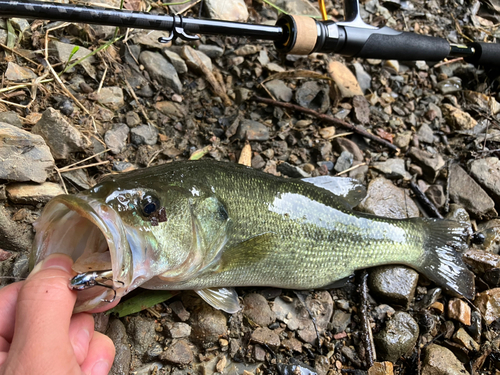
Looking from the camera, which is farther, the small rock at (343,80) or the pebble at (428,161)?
the small rock at (343,80)

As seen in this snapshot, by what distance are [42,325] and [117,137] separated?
6.71ft

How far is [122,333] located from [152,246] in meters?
0.95

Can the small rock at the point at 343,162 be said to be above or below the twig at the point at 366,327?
above

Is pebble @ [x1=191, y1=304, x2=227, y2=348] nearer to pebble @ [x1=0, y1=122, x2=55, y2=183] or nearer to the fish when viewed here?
the fish

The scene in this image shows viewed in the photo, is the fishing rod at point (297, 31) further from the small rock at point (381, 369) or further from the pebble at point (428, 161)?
the small rock at point (381, 369)

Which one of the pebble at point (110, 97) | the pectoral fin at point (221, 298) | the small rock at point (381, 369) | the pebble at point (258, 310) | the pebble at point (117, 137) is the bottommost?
the small rock at point (381, 369)

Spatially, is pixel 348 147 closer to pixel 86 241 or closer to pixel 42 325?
pixel 86 241

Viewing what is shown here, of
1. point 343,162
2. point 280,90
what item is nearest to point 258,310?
point 343,162

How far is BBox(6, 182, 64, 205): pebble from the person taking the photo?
2732mm

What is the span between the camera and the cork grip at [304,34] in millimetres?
3217

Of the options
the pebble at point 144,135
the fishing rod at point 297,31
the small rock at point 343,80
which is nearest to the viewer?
the fishing rod at point 297,31

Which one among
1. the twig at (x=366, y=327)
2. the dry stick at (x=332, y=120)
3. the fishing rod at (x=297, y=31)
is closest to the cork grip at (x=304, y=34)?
the fishing rod at (x=297, y=31)

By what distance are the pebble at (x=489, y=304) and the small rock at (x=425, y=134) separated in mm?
1822

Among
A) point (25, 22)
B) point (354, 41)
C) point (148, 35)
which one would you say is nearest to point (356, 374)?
point (354, 41)
